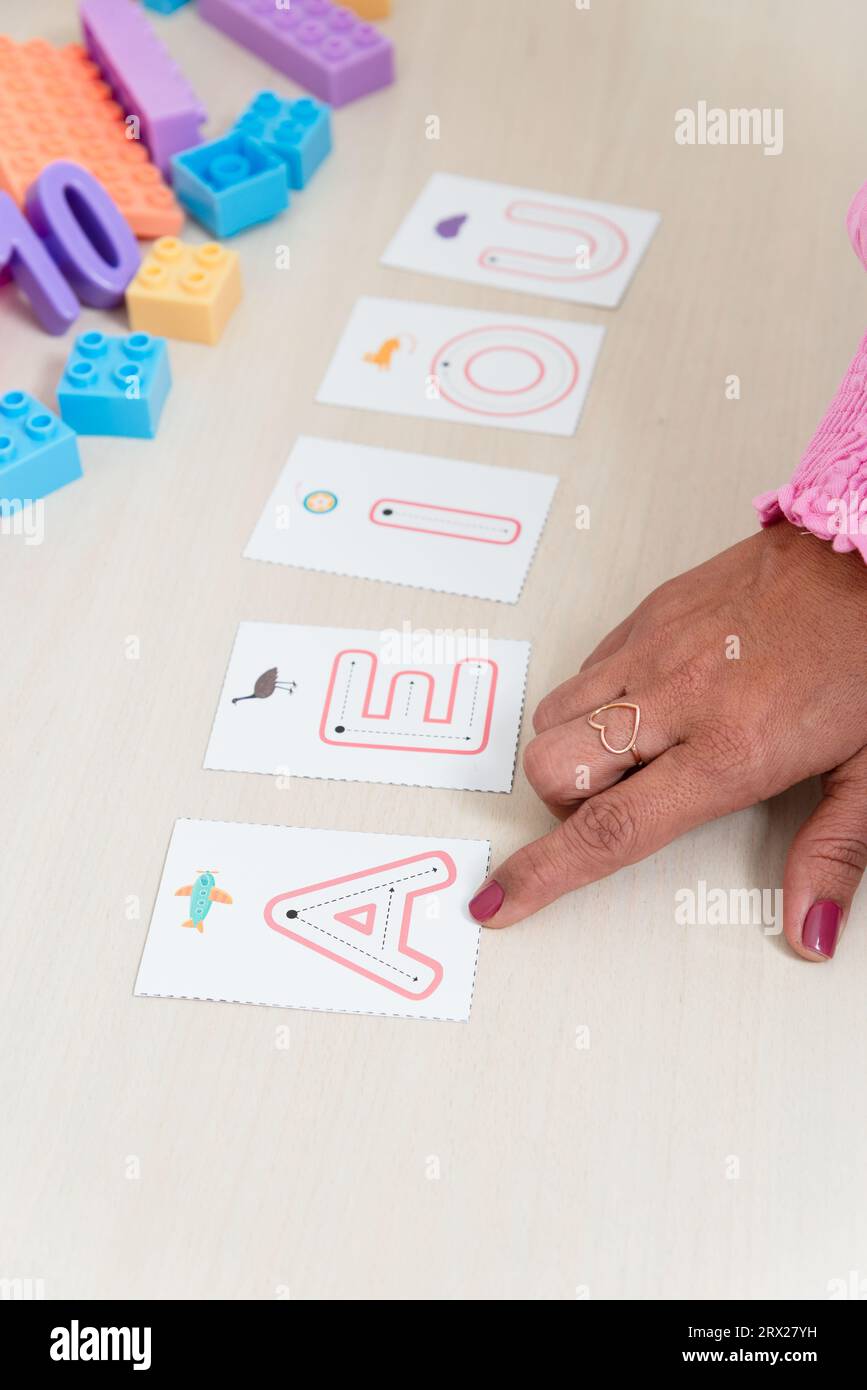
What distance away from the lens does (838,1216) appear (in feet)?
2.40

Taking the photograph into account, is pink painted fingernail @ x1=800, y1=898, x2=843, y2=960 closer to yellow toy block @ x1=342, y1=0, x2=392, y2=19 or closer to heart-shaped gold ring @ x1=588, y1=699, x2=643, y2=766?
heart-shaped gold ring @ x1=588, y1=699, x2=643, y2=766

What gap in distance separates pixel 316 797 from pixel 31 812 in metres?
0.18

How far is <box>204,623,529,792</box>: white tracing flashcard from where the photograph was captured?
35.6 inches

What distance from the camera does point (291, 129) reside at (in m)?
1.30

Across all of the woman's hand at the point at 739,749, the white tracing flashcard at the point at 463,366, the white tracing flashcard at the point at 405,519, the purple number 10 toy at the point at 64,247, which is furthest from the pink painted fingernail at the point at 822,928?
the purple number 10 toy at the point at 64,247

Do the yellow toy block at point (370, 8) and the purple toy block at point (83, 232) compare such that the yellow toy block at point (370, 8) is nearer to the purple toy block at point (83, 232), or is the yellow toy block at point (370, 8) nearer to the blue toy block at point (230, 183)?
the blue toy block at point (230, 183)

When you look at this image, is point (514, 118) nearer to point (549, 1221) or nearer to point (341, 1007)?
point (341, 1007)

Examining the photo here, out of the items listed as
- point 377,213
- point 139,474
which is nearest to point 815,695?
point 139,474

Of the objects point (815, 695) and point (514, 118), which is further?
point (514, 118)

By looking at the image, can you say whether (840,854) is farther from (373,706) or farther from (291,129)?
(291,129)

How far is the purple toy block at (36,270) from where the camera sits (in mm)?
1157

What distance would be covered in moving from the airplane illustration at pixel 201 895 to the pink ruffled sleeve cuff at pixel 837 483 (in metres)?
0.41

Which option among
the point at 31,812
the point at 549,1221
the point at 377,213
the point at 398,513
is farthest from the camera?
the point at 377,213

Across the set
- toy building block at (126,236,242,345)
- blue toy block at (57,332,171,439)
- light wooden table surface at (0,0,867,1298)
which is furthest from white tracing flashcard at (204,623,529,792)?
toy building block at (126,236,242,345)
